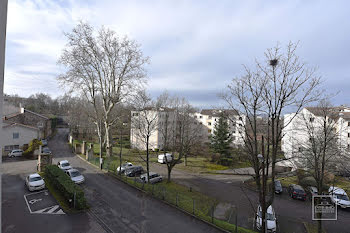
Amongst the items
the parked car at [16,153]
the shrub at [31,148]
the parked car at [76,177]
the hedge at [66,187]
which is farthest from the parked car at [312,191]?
the parked car at [16,153]

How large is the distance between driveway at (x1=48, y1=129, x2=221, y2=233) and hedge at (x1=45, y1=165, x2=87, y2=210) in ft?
2.95

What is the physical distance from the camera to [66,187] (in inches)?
474

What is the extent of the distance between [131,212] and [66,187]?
452 centimetres

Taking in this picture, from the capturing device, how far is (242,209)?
14.3 metres

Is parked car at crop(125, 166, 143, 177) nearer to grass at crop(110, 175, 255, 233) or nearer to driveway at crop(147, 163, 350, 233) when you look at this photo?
grass at crop(110, 175, 255, 233)

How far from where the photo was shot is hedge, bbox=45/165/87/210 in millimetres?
11352

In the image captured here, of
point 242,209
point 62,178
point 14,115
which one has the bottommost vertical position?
point 242,209

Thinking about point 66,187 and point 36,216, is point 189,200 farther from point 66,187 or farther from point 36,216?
point 36,216

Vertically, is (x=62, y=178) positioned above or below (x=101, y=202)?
above

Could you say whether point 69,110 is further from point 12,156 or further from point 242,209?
point 242,209

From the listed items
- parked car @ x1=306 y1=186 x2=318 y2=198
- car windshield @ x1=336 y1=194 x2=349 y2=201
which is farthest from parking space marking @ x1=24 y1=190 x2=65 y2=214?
car windshield @ x1=336 y1=194 x2=349 y2=201

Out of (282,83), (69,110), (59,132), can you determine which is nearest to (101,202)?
(282,83)

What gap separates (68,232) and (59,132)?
140 ft

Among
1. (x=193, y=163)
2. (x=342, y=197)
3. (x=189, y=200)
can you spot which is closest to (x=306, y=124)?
(x=342, y=197)
